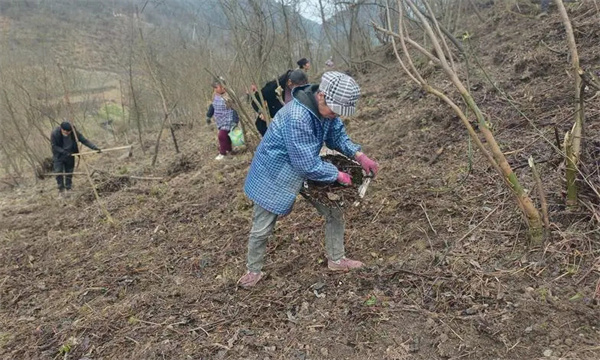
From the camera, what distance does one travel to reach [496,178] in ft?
12.4

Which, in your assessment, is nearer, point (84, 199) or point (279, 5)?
point (84, 199)

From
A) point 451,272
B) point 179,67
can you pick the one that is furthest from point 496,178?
point 179,67

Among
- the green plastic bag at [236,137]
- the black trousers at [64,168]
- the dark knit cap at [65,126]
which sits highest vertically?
the dark knit cap at [65,126]

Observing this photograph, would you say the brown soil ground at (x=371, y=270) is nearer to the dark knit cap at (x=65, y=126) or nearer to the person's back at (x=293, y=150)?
the person's back at (x=293, y=150)

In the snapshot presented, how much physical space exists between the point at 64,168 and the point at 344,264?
708 centimetres

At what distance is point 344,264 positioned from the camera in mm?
3293

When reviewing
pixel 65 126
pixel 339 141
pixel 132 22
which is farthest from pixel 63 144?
pixel 339 141

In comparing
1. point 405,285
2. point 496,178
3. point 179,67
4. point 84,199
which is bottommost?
point 84,199

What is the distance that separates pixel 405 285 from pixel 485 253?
0.59 m

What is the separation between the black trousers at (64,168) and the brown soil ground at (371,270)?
2137 mm

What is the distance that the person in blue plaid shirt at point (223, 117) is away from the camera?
768cm

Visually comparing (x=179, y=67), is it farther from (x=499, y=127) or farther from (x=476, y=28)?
(x=499, y=127)

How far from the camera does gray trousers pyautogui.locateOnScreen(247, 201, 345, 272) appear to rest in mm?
3098

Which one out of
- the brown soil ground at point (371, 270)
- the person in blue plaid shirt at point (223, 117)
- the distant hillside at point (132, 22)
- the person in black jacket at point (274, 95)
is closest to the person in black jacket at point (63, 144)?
the brown soil ground at point (371, 270)
